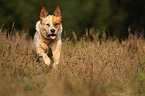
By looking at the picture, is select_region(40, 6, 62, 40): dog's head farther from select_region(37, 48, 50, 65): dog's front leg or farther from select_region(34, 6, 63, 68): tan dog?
select_region(37, 48, 50, 65): dog's front leg

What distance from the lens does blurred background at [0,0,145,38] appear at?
15.2m

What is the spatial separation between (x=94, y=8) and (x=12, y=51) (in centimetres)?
1323

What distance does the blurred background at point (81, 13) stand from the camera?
1520 centimetres

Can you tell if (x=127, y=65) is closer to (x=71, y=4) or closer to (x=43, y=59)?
(x=43, y=59)

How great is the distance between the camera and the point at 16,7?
15.3 m

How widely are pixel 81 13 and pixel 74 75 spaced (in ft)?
41.2

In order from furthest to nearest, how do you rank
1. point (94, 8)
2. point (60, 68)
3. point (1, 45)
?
1. point (94, 8)
2. point (1, 45)
3. point (60, 68)

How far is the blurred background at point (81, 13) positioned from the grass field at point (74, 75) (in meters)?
9.12

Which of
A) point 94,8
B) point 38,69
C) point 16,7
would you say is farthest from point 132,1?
point 38,69

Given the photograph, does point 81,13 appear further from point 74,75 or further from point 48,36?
point 74,75

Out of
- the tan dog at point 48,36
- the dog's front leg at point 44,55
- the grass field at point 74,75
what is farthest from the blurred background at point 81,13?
the grass field at point 74,75

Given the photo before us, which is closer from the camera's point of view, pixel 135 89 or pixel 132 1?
pixel 135 89

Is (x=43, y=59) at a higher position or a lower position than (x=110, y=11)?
lower

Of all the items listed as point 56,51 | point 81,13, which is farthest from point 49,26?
point 81,13
